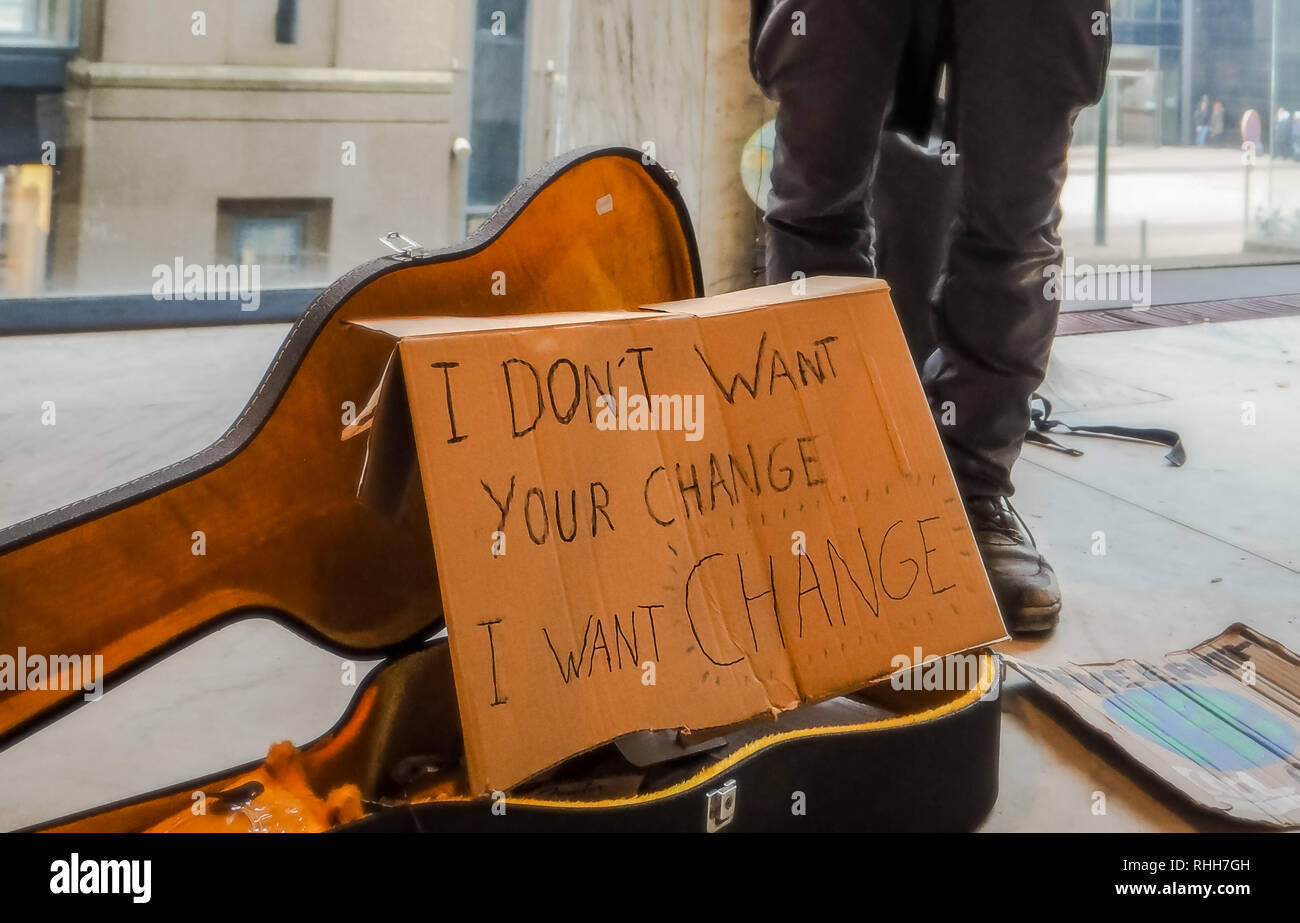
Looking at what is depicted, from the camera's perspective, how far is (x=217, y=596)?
0.77 meters

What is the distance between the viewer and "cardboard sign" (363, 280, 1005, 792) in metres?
0.67

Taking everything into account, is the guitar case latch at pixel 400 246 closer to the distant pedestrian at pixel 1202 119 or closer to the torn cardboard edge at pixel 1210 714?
the torn cardboard edge at pixel 1210 714

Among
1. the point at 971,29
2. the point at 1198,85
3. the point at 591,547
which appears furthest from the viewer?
the point at 1198,85

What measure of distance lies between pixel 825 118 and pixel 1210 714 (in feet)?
2.22

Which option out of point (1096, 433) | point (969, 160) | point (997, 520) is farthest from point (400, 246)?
point (1096, 433)

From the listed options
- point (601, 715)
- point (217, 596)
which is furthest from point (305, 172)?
point (601, 715)

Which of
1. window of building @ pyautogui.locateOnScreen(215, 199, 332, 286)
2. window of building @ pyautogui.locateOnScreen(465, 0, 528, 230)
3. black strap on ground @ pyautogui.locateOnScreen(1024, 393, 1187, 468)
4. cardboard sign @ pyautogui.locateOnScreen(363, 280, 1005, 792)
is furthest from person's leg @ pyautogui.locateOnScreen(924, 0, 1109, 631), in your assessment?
window of building @ pyautogui.locateOnScreen(215, 199, 332, 286)

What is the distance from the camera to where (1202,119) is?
14.1 ft

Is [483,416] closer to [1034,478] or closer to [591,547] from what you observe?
[591,547]

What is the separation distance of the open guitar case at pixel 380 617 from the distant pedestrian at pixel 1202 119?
4.14 meters

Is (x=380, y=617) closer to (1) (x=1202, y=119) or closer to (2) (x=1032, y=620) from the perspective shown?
(2) (x=1032, y=620)

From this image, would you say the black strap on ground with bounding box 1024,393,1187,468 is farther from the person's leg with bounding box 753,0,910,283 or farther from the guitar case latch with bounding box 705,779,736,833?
the guitar case latch with bounding box 705,779,736,833

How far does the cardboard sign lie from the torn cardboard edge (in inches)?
8.4
